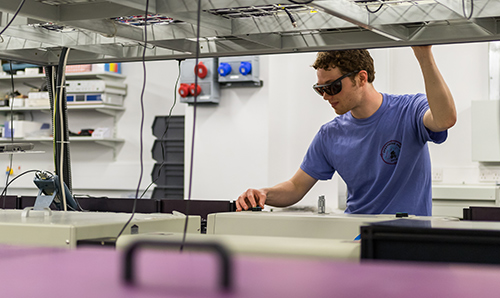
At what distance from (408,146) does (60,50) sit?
113cm

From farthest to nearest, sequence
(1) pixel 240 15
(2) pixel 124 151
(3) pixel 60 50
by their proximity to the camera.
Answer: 1. (2) pixel 124 151
2. (3) pixel 60 50
3. (1) pixel 240 15

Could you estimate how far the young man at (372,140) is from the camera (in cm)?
174

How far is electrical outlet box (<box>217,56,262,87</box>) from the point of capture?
439 centimetres

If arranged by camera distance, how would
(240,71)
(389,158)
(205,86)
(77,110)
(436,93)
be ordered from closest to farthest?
(436,93) → (389,158) → (240,71) → (205,86) → (77,110)

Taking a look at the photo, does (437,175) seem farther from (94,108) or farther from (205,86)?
(94,108)

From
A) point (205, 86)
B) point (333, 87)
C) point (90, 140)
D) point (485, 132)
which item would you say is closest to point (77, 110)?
point (90, 140)

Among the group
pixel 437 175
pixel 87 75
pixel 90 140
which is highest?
pixel 87 75

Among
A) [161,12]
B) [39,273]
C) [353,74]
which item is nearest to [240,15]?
[161,12]

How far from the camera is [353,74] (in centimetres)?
183

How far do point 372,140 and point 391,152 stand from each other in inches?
2.8

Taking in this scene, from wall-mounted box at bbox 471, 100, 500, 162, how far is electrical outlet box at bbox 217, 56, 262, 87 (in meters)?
1.62

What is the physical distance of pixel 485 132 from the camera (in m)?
4.22

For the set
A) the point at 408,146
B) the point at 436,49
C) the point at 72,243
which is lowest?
the point at 72,243

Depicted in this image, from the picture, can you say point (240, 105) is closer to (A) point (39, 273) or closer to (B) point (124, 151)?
(B) point (124, 151)
